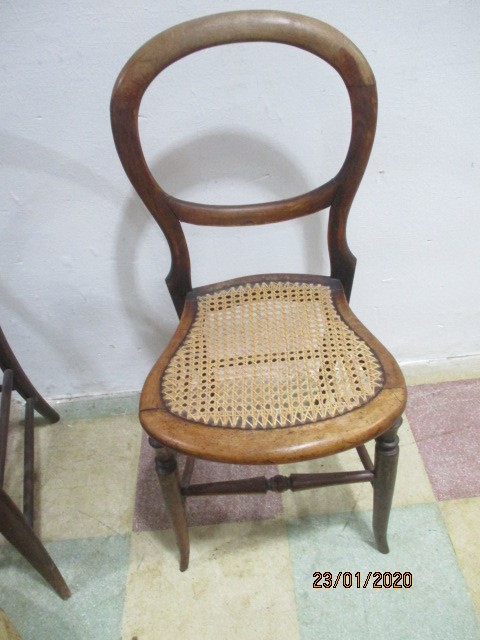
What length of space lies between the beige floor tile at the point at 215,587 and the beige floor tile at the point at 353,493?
0.07 meters

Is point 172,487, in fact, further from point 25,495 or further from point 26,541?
point 25,495

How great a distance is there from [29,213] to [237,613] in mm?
925

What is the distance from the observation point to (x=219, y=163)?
0.88 meters

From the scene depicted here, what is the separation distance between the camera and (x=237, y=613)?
2.88 ft

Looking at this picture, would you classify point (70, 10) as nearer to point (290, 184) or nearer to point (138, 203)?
point (138, 203)

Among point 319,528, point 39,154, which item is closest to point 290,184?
point 39,154

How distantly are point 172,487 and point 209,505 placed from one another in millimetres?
340

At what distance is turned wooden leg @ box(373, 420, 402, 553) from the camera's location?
698mm

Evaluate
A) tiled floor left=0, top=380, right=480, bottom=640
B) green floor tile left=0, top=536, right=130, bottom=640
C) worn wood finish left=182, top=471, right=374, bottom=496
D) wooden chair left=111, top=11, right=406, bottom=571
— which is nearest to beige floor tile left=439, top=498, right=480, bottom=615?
tiled floor left=0, top=380, right=480, bottom=640

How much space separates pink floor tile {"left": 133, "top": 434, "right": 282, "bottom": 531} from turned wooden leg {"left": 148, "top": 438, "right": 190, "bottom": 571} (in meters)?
0.14

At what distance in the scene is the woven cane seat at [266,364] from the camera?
63 cm

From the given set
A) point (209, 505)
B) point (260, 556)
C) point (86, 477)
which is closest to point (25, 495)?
point (86, 477)

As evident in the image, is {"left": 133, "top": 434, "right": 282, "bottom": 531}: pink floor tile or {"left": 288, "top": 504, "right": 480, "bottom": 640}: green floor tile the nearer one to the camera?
{"left": 288, "top": 504, "right": 480, "bottom": 640}: green floor tile

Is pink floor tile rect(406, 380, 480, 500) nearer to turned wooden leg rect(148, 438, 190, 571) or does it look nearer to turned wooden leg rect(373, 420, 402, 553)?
turned wooden leg rect(373, 420, 402, 553)
